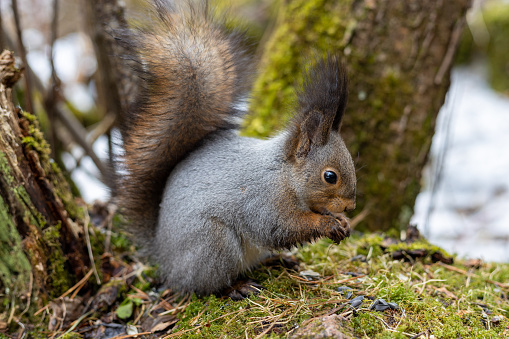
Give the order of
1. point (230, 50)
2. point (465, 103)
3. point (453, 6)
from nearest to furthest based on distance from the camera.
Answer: point (230, 50), point (453, 6), point (465, 103)

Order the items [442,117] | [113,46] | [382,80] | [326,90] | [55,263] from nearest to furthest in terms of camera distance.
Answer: [326,90] → [55,263] → [113,46] → [382,80] → [442,117]

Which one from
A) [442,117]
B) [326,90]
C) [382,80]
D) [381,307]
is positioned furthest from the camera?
[442,117]

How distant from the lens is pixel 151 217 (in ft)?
7.22

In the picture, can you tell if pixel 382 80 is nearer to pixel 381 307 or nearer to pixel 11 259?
pixel 381 307

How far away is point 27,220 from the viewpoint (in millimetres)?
2004

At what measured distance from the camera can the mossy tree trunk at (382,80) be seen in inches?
115

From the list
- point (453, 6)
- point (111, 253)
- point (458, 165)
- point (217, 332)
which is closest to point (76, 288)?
point (111, 253)

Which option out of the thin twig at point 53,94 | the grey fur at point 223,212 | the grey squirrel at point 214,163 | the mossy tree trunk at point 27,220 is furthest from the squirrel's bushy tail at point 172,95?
the thin twig at point 53,94

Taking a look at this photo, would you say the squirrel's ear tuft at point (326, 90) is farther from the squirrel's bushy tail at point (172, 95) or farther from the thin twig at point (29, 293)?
the thin twig at point (29, 293)

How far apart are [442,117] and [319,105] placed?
429 cm

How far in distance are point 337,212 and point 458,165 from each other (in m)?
4.28

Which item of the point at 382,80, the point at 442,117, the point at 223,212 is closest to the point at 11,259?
the point at 223,212

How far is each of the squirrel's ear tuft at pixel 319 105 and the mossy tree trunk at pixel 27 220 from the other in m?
1.21

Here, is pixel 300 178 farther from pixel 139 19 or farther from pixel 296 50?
pixel 296 50
